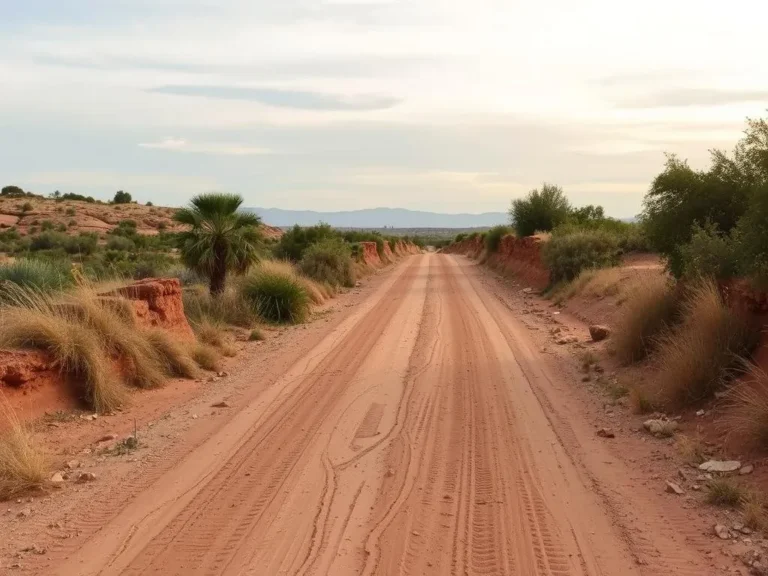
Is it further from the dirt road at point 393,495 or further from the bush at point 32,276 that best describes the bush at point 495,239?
the dirt road at point 393,495

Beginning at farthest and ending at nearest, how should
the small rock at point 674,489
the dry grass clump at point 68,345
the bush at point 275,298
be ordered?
1. the bush at point 275,298
2. the dry grass clump at point 68,345
3. the small rock at point 674,489

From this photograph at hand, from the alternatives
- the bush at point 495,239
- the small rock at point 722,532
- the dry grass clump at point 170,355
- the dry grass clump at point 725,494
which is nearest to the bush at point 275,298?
the dry grass clump at point 170,355

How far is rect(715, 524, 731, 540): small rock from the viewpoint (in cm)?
608

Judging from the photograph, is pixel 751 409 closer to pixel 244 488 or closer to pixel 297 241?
pixel 244 488

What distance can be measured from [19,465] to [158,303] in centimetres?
648

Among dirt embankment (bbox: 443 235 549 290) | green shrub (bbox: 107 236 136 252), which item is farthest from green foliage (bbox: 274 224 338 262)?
green shrub (bbox: 107 236 136 252)

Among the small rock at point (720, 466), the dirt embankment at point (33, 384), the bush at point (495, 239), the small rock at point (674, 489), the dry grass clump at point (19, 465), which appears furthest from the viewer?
the bush at point (495, 239)

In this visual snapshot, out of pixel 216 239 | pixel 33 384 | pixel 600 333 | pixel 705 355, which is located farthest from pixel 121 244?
pixel 705 355

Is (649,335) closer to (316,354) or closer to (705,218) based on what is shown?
(705,218)

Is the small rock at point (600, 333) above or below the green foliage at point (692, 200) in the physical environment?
below

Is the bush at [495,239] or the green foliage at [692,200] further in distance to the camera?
the bush at [495,239]

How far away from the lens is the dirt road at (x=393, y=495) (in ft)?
18.9

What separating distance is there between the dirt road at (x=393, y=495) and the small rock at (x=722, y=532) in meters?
0.40

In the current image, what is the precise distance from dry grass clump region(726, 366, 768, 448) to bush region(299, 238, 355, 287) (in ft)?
71.1
